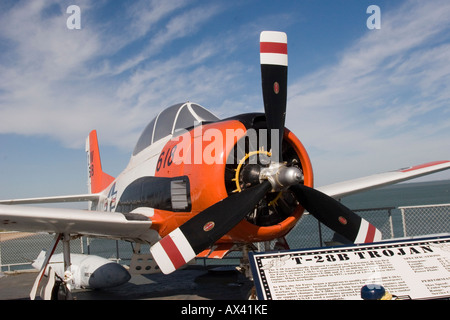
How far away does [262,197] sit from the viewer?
4723 mm

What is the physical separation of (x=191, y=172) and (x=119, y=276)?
352 centimetres

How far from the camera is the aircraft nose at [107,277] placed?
7.63 m

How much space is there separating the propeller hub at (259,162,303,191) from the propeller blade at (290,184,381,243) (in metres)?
0.48

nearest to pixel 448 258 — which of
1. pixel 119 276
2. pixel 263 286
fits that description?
pixel 263 286

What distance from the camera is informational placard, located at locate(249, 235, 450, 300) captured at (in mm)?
3350

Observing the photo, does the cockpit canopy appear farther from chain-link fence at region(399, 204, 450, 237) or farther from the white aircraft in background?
chain-link fence at region(399, 204, 450, 237)

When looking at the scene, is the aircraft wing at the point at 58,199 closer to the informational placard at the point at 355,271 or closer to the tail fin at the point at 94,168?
the tail fin at the point at 94,168

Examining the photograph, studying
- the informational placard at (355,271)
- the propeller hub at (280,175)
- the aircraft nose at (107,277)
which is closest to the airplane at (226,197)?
the propeller hub at (280,175)

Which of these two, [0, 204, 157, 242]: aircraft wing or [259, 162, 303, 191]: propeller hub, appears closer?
[259, 162, 303, 191]: propeller hub

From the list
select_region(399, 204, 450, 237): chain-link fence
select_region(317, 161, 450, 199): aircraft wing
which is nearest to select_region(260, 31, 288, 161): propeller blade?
select_region(317, 161, 450, 199): aircraft wing

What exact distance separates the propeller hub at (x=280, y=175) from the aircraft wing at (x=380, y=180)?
2.80m

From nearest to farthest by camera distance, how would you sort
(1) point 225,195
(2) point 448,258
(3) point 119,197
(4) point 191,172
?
(2) point 448,258, (1) point 225,195, (4) point 191,172, (3) point 119,197

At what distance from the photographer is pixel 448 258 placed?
Answer: 3709 mm
